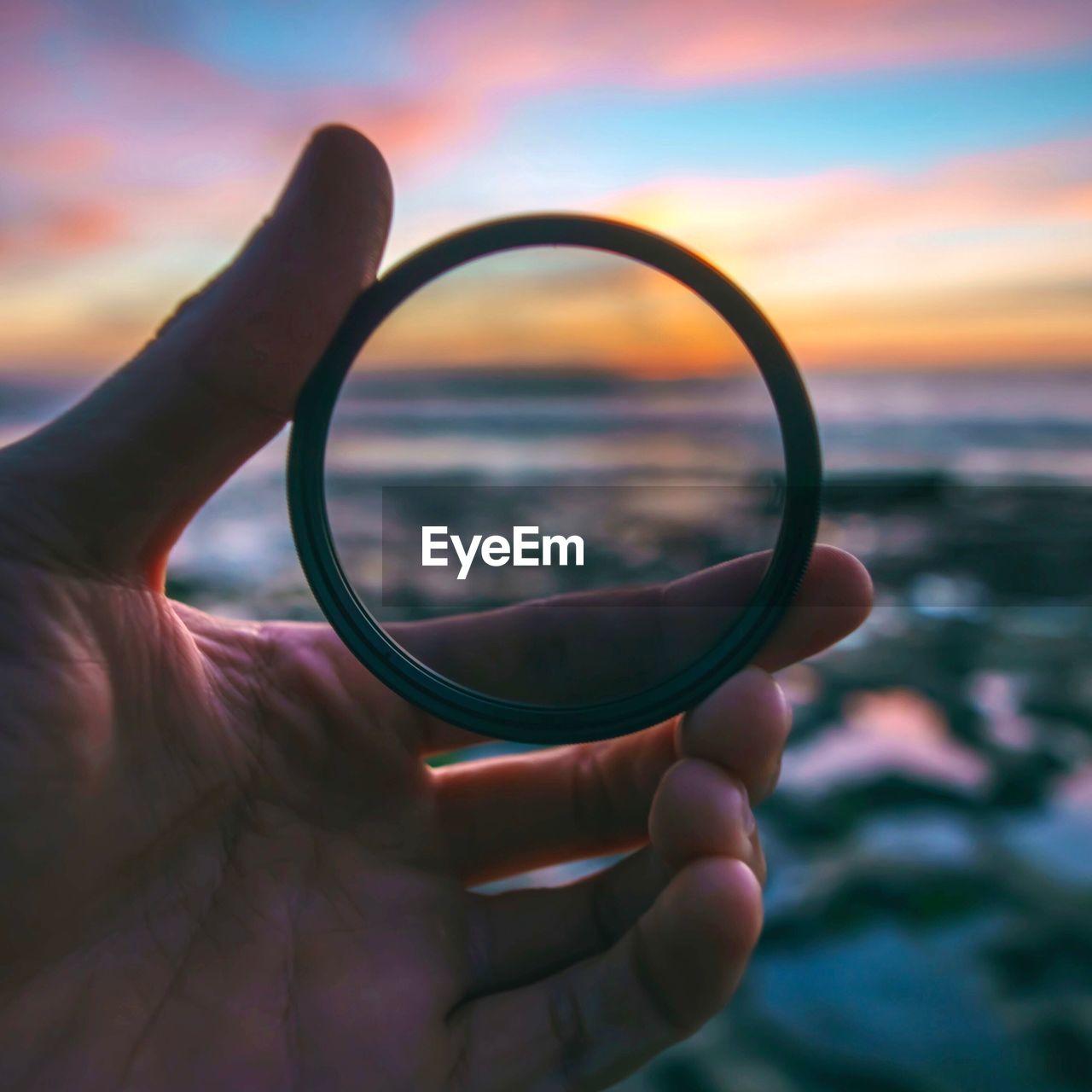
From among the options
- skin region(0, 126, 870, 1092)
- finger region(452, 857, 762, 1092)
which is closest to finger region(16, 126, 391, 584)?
skin region(0, 126, 870, 1092)

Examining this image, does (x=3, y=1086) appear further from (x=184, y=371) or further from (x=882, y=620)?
(x=882, y=620)

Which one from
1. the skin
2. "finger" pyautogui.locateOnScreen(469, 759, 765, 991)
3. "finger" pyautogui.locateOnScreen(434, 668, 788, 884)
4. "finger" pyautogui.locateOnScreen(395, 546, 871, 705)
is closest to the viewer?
the skin

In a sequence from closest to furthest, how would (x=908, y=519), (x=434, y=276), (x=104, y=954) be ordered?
(x=104, y=954) → (x=434, y=276) → (x=908, y=519)

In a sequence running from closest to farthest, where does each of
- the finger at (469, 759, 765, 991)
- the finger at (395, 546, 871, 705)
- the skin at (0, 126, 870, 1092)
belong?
the skin at (0, 126, 870, 1092) < the finger at (469, 759, 765, 991) < the finger at (395, 546, 871, 705)

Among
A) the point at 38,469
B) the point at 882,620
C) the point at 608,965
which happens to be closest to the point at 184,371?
the point at 38,469

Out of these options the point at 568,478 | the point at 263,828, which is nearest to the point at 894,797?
the point at 568,478

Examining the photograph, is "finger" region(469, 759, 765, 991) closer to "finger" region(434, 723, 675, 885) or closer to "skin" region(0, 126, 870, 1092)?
"skin" region(0, 126, 870, 1092)

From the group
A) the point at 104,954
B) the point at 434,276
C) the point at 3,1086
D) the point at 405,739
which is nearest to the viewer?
the point at 3,1086
